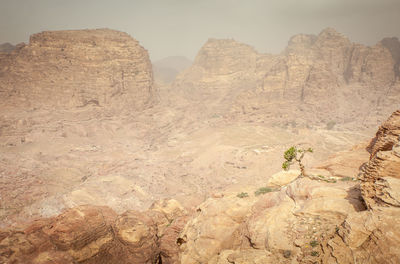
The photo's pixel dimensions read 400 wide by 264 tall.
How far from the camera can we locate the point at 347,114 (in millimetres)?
66438

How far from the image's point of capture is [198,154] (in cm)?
4766

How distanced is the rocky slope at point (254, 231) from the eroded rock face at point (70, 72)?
53809mm

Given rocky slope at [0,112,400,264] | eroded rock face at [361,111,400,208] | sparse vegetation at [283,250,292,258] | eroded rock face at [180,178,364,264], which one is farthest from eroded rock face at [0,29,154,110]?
eroded rock face at [361,111,400,208]

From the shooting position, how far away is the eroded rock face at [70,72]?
55812 millimetres

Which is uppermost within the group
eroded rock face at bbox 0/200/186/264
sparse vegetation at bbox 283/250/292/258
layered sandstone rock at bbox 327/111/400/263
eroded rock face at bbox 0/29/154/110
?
eroded rock face at bbox 0/29/154/110

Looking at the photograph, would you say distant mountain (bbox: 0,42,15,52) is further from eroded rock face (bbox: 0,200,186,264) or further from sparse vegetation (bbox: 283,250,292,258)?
sparse vegetation (bbox: 283,250,292,258)

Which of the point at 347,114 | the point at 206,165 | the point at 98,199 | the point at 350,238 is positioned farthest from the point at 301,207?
the point at 347,114

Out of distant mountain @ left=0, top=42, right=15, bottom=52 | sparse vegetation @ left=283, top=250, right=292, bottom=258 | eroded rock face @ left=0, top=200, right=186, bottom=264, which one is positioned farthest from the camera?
distant mountain @ left=0, top=42, right=15, bottom=52

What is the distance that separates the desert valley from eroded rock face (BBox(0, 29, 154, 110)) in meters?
0.32

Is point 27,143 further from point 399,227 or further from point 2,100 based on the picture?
point 399,227

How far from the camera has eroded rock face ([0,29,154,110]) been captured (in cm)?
5581

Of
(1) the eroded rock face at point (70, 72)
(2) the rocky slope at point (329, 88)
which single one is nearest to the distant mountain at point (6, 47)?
(1) the eroded rock face at point (70, 72)

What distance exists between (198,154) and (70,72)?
44.2m

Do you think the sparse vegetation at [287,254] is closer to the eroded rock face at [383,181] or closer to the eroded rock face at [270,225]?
the eroded rock face at [270,225]
